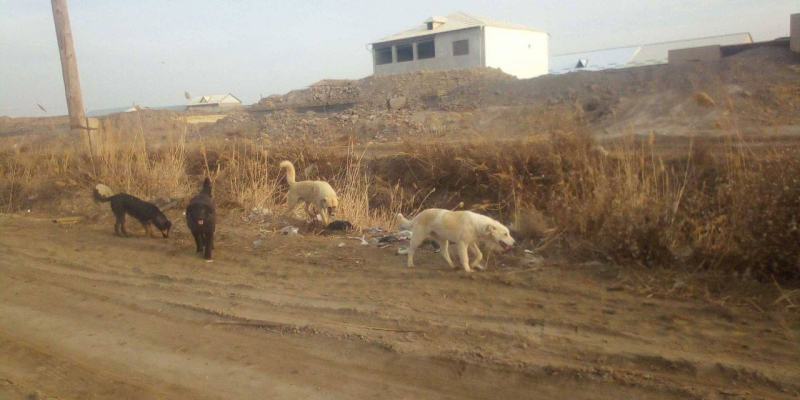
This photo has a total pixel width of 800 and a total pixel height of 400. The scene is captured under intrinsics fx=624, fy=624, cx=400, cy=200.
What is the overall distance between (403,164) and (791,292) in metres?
10.6

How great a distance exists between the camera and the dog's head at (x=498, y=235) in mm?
6711

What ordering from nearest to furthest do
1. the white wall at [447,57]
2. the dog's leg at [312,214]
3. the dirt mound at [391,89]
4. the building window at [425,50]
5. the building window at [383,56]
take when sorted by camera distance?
1. the dog's leg at [312,214]
2. the dirt mound at [391,89]
3. the white wall at [447,57]
4. the building window at [425,50]
5. the building window at [383,56]

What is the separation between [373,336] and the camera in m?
5.41

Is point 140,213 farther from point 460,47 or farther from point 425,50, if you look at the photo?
point 425,50

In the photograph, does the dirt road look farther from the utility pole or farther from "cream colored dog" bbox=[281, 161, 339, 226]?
the utility pole

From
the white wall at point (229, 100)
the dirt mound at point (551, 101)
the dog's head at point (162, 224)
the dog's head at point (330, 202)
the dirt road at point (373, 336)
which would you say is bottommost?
the dirt road at point (373, 336)

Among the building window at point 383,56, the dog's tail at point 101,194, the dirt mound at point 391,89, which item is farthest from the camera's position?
the building window at point 383,56

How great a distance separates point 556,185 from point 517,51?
41.9 m

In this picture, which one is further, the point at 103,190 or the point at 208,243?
the point at 103,190

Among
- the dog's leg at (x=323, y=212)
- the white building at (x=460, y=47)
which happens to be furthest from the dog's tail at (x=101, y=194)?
the white building at (x=460, y=47)

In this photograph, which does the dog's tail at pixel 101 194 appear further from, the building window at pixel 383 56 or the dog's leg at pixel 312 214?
the building window at pixel 383 56

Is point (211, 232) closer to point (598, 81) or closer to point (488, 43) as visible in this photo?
point (598, 81)

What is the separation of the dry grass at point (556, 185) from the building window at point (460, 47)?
3250cm

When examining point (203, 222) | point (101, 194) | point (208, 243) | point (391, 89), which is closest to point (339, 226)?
point (208, 243)
